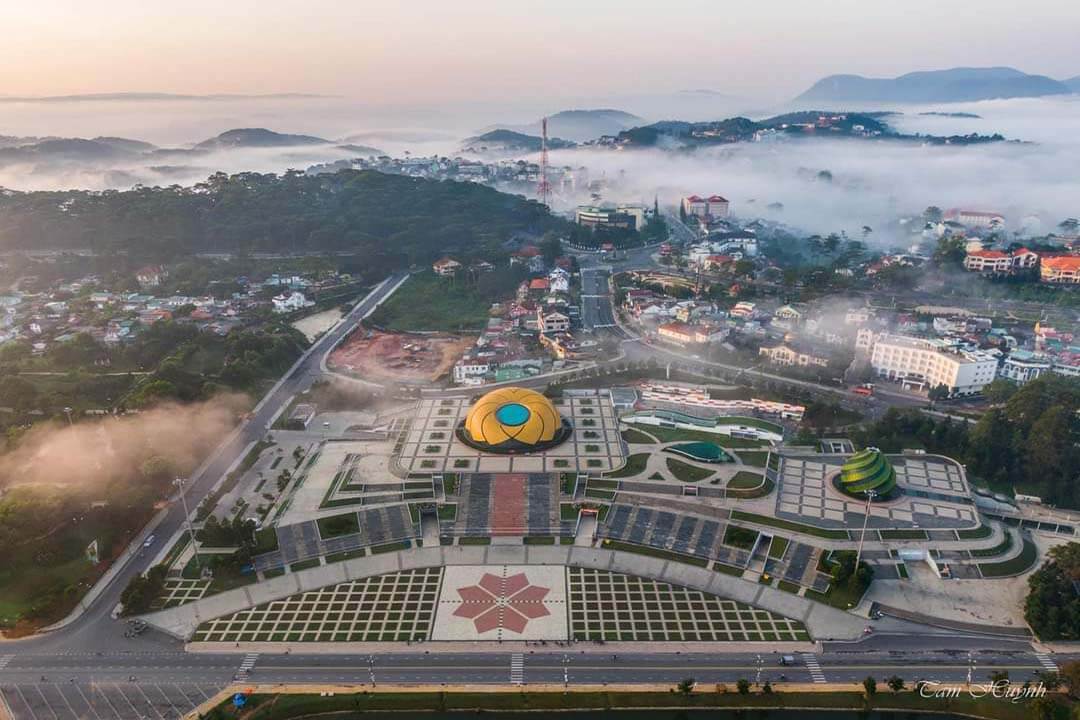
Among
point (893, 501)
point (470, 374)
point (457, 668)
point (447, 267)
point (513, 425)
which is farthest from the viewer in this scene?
point (447, 267)

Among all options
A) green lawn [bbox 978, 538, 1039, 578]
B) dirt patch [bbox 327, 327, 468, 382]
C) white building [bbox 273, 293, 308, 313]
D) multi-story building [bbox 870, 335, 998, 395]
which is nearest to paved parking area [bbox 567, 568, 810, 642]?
green lawn [bbox 978, 538, 1039, 578]

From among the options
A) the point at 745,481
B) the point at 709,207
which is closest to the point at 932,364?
the point at 745,481

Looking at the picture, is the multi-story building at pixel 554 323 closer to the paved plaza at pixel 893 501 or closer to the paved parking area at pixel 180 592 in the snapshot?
the paved plaza at pixel 893 501

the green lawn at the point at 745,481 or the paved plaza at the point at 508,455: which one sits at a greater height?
the paved plaza at the point at 508,455

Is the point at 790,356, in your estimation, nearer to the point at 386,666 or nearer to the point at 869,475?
the point at 869,475

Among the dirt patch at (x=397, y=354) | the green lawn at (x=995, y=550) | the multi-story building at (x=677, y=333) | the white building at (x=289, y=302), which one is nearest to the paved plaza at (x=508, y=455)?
the dirt patch at (x=397, y=354)
